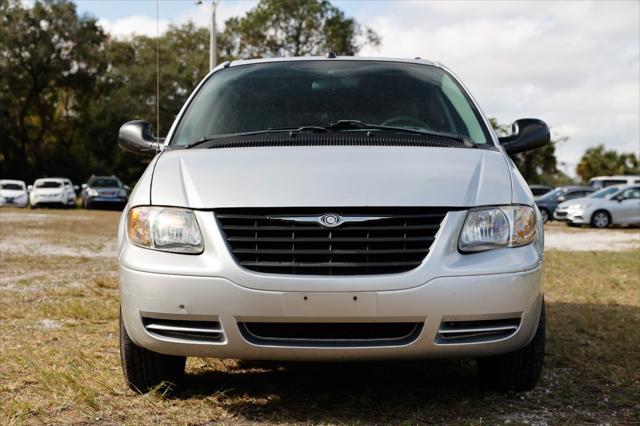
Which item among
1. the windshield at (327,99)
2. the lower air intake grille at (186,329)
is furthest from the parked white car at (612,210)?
the lower air intake grille at (186,329)

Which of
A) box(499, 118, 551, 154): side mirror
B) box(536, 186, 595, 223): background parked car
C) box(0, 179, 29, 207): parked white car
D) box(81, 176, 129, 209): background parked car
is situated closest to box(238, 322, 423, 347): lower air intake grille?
box(499, 118, 551, 154): side mirror

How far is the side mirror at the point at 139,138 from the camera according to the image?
4863 millimetres

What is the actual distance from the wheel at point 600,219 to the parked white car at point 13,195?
2319 cm

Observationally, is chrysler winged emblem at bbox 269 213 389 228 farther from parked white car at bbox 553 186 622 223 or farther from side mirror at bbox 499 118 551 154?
parked white car at bbox 553 186 622 223

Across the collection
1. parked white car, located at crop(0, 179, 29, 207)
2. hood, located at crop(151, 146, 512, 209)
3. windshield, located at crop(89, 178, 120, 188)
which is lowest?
parked white car, located at crop(0, 179, 29, 207)

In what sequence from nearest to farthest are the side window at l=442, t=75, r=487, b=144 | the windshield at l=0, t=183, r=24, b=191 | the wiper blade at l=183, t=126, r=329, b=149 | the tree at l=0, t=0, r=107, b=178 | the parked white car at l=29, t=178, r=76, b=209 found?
the wiper blade at l=183, t=126, r=329, b=149
the side window at l=442, t=75, r=487, b=144
the parked white car at l=29, t=178, r=76, b=209
the windshield at l=0, t=183, r=24, b=191
the tree at l=0, t=0, r=107, b=178

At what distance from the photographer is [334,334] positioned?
3566 mm

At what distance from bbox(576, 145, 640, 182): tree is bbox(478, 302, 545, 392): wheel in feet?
239

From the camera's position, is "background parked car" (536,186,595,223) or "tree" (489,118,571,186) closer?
"background parked car" (536,186,595,223)

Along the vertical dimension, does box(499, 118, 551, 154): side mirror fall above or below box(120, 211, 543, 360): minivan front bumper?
above

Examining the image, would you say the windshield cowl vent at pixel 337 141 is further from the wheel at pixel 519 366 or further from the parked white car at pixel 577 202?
the parked white car at pixel 577 202

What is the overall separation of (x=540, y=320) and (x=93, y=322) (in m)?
3.47

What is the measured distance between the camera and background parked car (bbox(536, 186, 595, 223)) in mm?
29875

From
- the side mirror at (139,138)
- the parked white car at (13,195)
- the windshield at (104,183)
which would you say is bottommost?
the parked white car at (13,195)
